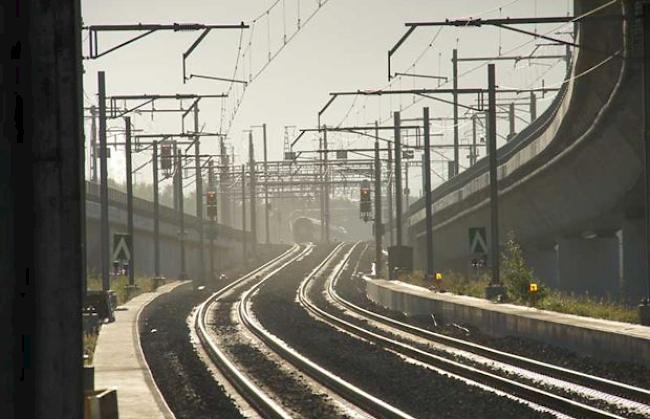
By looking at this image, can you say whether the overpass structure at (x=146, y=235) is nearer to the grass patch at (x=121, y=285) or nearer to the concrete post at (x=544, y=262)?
the grass patch at (x=121, y=285)

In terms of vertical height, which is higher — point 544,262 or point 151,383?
point 544,262

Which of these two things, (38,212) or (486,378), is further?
(486,378)

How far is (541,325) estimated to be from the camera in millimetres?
30625

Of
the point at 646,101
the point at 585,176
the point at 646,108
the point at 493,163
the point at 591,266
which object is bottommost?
the point at 591,266

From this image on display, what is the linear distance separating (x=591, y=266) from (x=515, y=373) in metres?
27.2

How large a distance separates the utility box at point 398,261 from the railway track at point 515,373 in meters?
26.7

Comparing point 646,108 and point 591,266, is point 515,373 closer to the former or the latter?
point 646,108

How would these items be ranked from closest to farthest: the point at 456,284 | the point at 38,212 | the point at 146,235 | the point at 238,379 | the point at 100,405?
the point at 38,212, the point at 100,405, the point at 238,379, the point at 456,284, the point at 146,235

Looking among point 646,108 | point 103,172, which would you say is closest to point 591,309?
point 646,108

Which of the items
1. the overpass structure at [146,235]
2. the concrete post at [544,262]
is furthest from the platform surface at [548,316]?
the overpass structure at [146,235]

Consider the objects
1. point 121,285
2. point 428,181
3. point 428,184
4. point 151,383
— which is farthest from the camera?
point 121,285

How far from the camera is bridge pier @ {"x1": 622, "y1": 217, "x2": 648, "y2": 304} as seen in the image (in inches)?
1651

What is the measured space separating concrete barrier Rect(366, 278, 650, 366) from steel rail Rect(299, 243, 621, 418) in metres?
2.40

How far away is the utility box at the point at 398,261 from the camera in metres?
67.2
